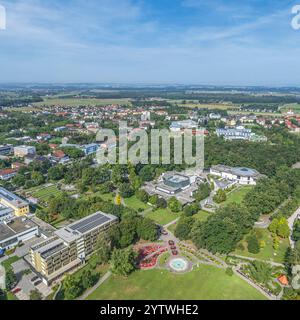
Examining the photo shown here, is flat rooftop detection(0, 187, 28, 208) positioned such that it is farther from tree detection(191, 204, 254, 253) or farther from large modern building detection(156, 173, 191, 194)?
tree detection(191, 204, 254, 253)

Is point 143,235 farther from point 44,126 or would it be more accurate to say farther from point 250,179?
point 44,126

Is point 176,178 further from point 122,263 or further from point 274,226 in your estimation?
point 122,263

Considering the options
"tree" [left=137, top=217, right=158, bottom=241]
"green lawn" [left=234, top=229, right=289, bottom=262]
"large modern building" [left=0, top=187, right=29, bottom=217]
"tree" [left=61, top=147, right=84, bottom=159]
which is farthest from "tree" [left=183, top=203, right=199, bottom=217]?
"tree" [left=61, top=147, right=84, bottom=159]

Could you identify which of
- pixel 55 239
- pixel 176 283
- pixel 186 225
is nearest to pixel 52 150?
pixel 55 239

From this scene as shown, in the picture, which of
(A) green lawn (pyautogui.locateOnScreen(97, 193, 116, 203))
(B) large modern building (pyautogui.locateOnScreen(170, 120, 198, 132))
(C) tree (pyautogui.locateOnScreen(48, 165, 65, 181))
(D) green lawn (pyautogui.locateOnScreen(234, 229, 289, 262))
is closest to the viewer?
(D) green lawn (pyautogui.locateOnScreen(234, 229, 289, 262))

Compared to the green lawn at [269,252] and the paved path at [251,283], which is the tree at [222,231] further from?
the paved path at [251,283]

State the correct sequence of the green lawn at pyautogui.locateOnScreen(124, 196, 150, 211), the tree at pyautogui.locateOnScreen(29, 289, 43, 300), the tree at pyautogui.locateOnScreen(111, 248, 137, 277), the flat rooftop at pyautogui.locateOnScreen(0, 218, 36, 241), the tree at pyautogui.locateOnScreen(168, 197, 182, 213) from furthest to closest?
the green lawn at pyautogui.locateOnScreen(124, 196, 150, 211), the tree at pyautogui.locateOnScreen(168, 197, 182, 213), the flat rooftop at pyautogui.locateOnScreen(0, 218, 36, 241), the tree at pyautogui.locateOnScreen(111, 248, 137, 277), the tree at pyautogui.locateOnScreen(29, 289, 43, 300)
